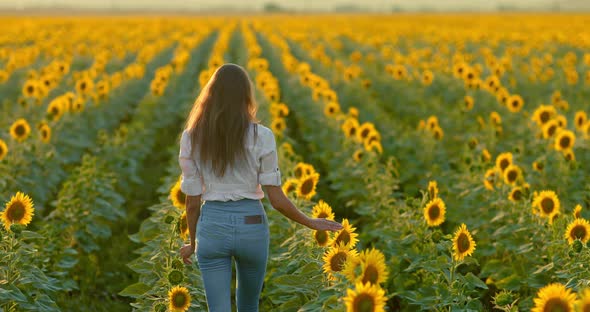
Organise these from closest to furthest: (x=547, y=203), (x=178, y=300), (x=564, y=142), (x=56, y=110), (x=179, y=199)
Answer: (x=178, y=300) → (x=179, y=199) → (x=547, y=203) → (x=564, y=142) → (x=56, y=110)

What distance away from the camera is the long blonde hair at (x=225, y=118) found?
352 centimetres

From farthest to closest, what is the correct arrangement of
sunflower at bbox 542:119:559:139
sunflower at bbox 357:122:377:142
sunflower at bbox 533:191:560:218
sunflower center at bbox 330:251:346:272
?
sunflower at bbox 357:122:377:142 < sunflower at bbox 542:119:559:139 < sunflower at bbox 533:191:560:218 < sunflower center at bbox 330:251:346:272

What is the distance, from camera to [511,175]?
6.48 meters

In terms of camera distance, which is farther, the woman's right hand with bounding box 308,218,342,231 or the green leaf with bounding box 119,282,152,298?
the green leaf with bounding box 119,282,152,298

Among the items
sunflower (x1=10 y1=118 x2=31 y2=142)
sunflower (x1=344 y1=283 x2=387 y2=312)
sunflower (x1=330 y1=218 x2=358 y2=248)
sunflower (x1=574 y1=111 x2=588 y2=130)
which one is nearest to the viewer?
Result: sunflower (x1=344 y1=283 x2=387 y2=312)

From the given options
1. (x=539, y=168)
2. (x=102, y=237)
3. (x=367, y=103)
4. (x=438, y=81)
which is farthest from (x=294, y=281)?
(x=438, y=81)

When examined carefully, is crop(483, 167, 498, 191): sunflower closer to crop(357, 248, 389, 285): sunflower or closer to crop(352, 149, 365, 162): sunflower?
crop(352, 149, 365, 162): sunflower

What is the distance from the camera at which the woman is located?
11.6 feet

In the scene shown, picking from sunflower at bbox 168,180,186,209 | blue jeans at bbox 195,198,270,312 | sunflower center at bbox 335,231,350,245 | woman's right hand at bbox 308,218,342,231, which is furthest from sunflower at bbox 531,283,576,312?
sunflower at bbox 168,180,186,209

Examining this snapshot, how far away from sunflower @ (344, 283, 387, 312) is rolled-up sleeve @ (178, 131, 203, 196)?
102 cm

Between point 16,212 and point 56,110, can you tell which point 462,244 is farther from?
point 56,110

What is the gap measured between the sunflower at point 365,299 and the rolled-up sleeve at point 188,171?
3.35ft

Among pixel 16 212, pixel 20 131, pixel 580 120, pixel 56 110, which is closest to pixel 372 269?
pixel 16 212

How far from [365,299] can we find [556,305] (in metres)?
0.82
